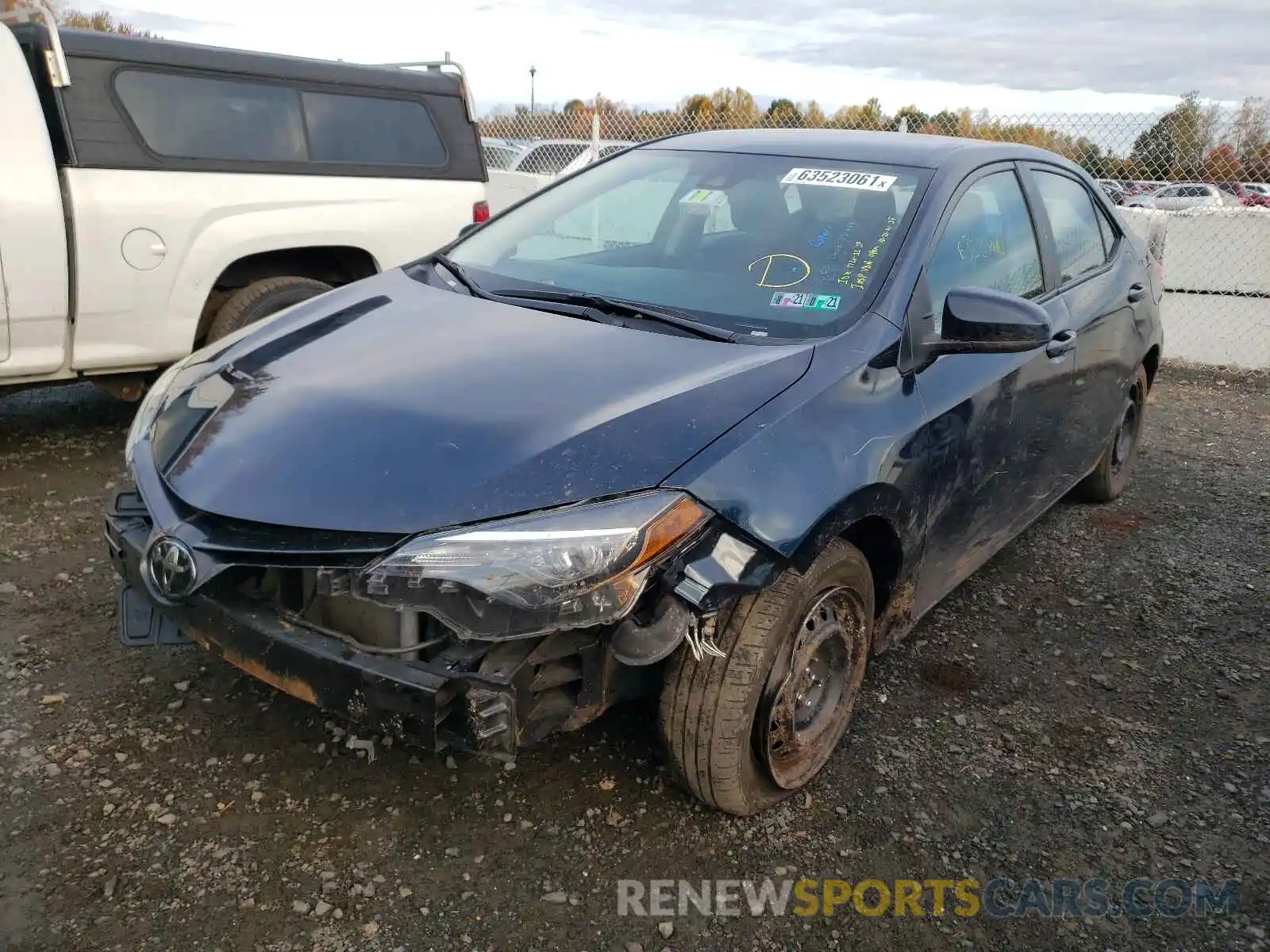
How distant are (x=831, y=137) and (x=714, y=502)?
1.91 meters

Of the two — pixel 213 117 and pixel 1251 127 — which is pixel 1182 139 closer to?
pixel 1251 127

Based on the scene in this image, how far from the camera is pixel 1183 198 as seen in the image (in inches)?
344

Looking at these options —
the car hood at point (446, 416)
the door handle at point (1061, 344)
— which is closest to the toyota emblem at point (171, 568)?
the car hood at point (446, 416)

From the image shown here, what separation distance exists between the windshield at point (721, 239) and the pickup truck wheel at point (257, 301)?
2034mm

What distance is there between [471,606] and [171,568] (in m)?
0.75

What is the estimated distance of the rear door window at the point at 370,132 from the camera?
5.54m

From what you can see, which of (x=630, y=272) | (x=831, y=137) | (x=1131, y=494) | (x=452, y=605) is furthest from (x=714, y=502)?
(x=1131, y=494)

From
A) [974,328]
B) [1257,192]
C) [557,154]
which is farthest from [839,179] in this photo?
[557,154]

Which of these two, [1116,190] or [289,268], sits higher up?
[1116,190]

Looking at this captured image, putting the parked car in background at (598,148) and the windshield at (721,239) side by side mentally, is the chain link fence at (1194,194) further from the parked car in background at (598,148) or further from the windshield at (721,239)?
the windshield at (721,239)

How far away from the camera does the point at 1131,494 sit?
207 inches

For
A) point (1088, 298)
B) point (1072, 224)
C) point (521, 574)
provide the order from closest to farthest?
1. point (521, 574)
2. point (1088, 298)
3. point (1072, 224)

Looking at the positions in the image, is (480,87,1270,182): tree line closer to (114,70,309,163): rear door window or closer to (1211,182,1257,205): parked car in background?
(1211,182,1257,205): parked car in background

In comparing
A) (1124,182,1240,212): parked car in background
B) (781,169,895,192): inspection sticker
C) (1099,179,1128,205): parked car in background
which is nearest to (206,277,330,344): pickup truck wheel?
(781,169,895,192): inspection sticker
